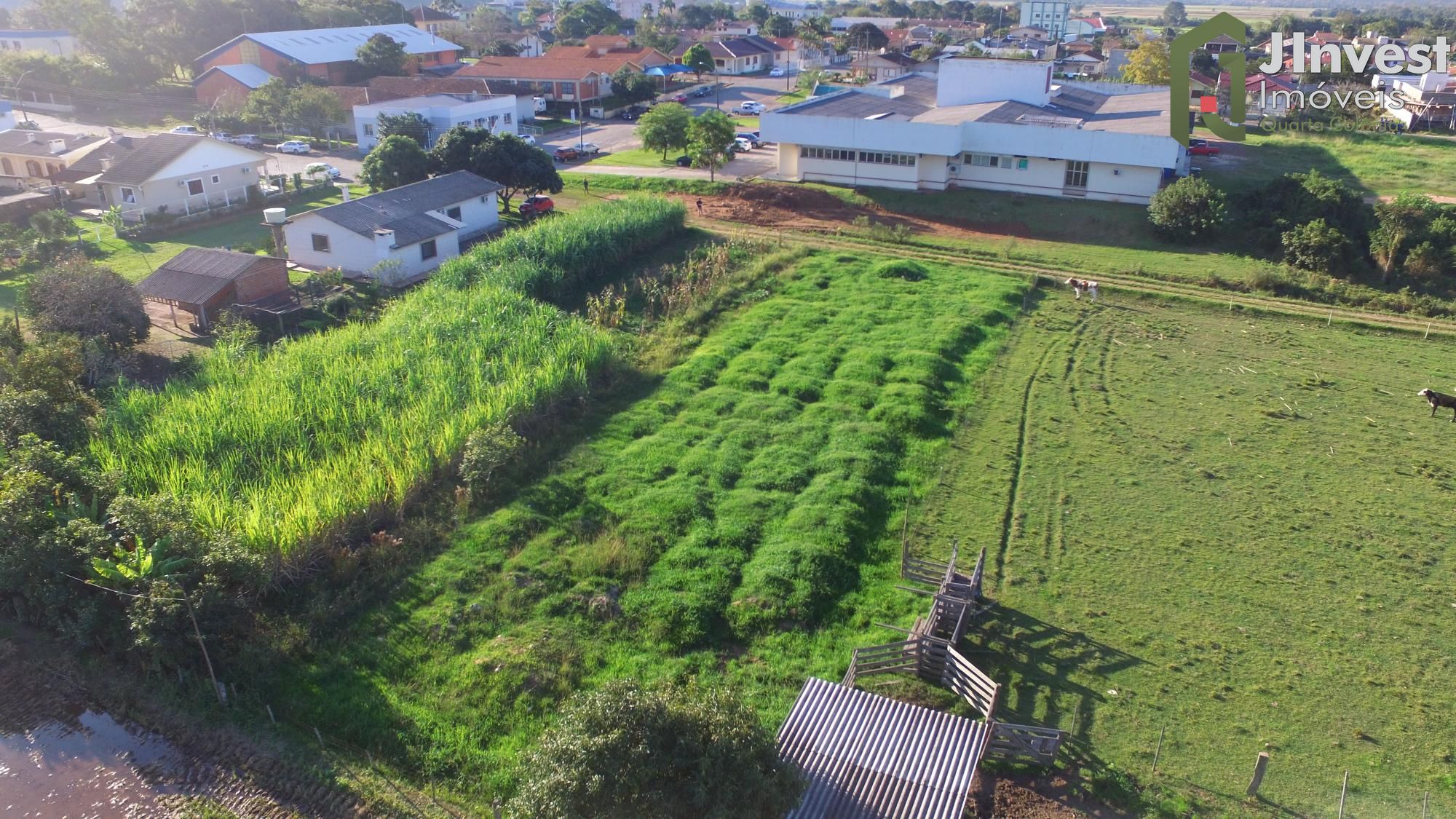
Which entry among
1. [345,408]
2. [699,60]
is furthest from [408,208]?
[699,60]

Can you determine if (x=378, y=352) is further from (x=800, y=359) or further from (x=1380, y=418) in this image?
(x=1380, y=418)

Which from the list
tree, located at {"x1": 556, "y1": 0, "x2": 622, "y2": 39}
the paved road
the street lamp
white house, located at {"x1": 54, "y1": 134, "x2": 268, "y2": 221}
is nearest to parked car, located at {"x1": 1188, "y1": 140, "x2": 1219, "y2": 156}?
the paved road

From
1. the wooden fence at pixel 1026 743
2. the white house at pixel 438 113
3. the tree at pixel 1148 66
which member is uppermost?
the tree at pixel 1148 66

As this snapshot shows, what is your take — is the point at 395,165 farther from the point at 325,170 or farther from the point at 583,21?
the point at 583,21

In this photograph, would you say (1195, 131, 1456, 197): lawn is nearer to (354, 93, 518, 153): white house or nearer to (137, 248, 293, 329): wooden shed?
(354, 93, 518, 153): white house

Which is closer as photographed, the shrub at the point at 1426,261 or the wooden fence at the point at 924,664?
the wooden fence at the point at 924,664

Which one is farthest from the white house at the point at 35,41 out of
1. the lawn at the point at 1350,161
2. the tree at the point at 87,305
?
the lawn at the point at 1350,161

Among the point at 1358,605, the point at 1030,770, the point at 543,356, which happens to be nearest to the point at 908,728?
the point at 1030,770

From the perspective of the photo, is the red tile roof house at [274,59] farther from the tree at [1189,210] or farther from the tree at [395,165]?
the tree at [1189,210]
